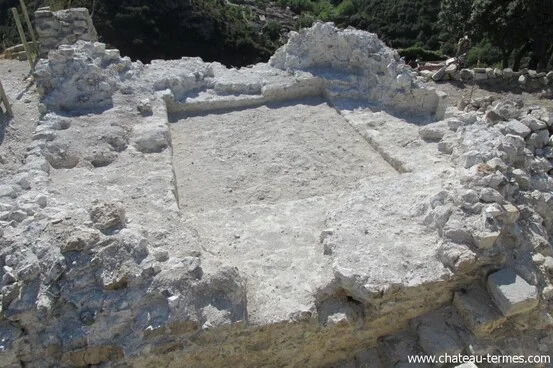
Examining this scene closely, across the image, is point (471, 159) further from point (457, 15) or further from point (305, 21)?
point (305, 21)

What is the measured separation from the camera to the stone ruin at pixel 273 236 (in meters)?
3.61

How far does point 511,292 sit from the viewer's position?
12.8ft

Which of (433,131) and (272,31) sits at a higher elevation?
(433,131)

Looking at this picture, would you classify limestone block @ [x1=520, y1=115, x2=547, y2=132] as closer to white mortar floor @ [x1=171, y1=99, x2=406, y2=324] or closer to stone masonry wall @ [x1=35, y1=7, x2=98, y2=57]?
white mortar floor @ [x1=171, y1=99, x2=406, y2=324]

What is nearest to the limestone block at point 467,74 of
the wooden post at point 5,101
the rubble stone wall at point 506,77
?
the rubble stone wall at point 506,77

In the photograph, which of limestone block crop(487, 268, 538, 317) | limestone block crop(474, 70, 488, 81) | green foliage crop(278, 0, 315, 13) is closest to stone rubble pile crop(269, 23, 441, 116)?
limestone block crop(487, 268, 538, 317)

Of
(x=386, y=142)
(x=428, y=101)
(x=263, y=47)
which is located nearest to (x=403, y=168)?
(x=386, y=142)

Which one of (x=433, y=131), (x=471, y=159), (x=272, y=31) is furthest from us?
(x=272, y=31)

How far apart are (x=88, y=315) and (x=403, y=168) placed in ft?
12.6

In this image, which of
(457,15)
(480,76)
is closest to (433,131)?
(480,76)

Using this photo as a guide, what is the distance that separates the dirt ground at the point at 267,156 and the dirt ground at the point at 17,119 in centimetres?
266

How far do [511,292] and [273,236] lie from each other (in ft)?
6.92

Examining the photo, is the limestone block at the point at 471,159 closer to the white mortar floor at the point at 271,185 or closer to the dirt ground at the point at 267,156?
the white mortar floor at the point at 271,185

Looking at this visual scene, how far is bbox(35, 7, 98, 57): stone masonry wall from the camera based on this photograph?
9773 mm
